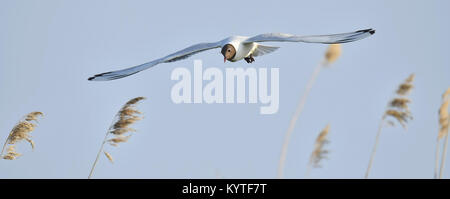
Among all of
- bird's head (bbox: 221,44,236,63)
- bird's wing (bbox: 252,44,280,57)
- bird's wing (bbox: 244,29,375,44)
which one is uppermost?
bird's wing (bbox: 252,44,280,57)

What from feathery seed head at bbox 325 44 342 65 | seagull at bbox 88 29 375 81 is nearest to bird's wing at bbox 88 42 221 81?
seagull at bbox 88 29 375 81

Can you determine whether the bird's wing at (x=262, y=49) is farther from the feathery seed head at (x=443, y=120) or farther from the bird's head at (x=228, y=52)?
the feathery seed head at (x=443, y=120)

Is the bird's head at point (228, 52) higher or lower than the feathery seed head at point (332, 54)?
higher

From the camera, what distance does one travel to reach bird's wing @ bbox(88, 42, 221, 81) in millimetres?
8766

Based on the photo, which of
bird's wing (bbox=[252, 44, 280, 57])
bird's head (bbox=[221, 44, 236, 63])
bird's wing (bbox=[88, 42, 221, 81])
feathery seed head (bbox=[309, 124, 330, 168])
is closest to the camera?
feathery seed head (bbox=[309, 124, 330, 168])

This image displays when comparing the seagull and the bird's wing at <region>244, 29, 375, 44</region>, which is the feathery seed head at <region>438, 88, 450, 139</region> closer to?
the bird's wing at <region>244, 29, 375, 44</region>

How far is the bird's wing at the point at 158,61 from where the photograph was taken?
28.8 feet

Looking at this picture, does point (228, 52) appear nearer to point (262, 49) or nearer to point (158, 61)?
point (262, 49)

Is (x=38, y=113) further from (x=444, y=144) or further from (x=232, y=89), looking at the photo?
(x=444, y=144)

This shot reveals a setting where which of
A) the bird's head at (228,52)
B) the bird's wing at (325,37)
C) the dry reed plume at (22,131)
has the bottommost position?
the dry reed plume at (22,131)

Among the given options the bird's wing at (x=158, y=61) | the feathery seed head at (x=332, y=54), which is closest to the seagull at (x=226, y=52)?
the bird's wing at (x=158, y=61)

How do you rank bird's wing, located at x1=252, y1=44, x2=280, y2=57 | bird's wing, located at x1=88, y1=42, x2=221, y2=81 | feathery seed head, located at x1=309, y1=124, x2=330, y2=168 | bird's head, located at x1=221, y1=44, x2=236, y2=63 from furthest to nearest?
bird's wing, located at x1=252, y1=44, x2=280, y2=57 < bird's wing, located at x1=88, y1=42, x2=221, y2=81 < bird's head, located at x1=221, y1=44, x2=236, y2=63 < feathery seed head, located at x1=309, y1=124, x2=330, y2=168
